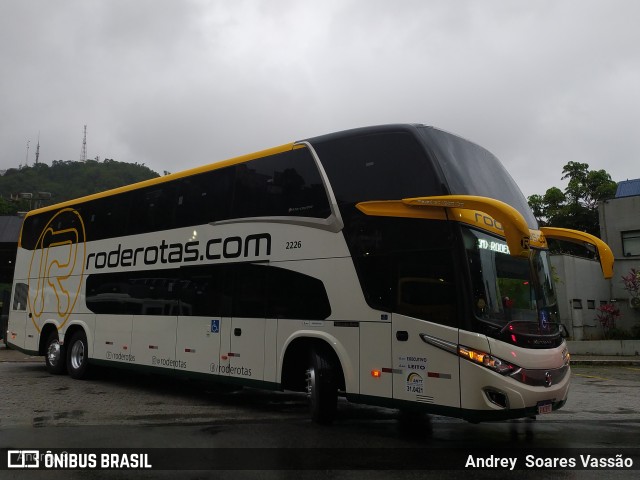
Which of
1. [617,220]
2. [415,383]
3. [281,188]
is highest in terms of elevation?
[617,220]

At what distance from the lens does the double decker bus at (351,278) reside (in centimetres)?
622

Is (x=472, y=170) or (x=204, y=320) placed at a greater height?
(x=472, y=170)

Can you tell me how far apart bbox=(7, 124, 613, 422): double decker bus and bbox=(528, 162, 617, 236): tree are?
34485 millimetres

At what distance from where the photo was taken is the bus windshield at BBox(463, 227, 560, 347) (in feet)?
20.3

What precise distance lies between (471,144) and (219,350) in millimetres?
5197

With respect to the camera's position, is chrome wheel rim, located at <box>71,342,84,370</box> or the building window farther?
the building window

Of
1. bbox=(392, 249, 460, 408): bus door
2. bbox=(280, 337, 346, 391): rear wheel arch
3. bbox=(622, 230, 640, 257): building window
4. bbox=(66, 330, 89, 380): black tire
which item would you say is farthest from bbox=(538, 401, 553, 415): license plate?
bbox=(622, 230, 640, 257): building window

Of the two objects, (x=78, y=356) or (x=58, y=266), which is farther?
(x=58, y=266)

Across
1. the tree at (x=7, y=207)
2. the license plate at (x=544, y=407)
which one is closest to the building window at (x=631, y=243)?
the license plate at (x=544, y=407)

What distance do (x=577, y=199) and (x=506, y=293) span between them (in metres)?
39.0

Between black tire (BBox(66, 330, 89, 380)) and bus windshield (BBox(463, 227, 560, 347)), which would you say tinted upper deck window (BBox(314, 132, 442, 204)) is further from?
black tire (BBox(66, 330, 89, 380))

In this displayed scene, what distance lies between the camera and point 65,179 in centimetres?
5097

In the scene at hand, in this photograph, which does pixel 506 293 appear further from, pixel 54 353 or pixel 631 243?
pixel 631 243

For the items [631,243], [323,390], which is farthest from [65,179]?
[323,390]
